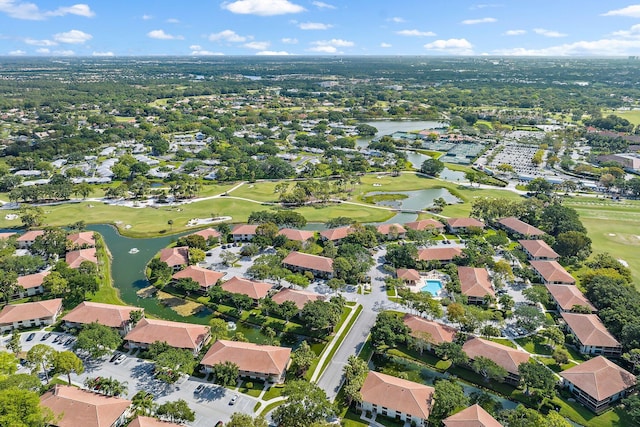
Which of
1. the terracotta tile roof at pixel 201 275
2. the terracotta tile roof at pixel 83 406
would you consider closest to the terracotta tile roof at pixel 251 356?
the terracotta tile roof at pixel 83 406

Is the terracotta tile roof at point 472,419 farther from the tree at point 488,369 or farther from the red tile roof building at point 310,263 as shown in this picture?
the red tile roof building at point 310,263

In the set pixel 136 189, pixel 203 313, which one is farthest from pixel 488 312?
pixel 136 189

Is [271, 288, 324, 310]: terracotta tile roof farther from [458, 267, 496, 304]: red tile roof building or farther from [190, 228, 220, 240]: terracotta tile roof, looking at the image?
[190, 228, 220, 240]: terracotta tile roof

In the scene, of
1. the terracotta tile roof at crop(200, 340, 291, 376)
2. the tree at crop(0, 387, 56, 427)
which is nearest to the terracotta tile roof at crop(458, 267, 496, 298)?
the terracotta tile roof at crop(200, 340, 291, 376)

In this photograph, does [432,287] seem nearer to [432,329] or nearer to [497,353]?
[432,329]

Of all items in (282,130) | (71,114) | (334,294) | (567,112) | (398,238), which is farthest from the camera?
(567,112)

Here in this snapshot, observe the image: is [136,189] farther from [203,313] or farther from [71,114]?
[71,114]

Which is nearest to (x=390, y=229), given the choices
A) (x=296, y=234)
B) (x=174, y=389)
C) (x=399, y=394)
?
(x=296, y=234)
